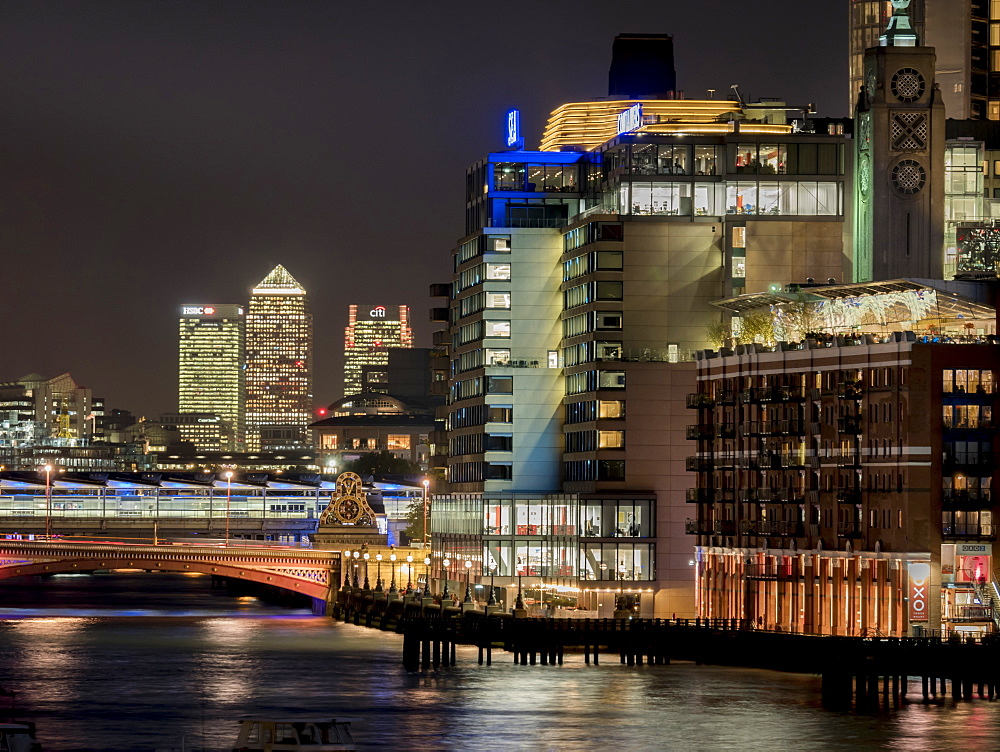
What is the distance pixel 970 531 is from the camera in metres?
152

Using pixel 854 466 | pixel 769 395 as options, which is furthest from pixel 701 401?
pixel 854 466

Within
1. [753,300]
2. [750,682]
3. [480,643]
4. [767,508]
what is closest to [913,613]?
[750,682]

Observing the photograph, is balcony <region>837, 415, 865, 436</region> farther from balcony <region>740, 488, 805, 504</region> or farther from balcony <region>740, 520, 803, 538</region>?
balcony <region>740, 520, 803, 538</region>

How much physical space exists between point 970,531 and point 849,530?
917 centimetres

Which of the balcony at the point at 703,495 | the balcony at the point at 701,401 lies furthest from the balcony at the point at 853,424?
the balcony at the point at 703,495

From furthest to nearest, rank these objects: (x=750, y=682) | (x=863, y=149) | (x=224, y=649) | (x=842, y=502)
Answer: (x=863, y=149) → (x=224, y=649) → (x=842, y=502) → (x=750, y=682)

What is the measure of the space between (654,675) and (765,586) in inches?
640

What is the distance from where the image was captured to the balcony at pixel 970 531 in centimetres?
15162

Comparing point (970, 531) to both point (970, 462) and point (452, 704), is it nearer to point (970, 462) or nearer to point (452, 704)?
point (970, 462)

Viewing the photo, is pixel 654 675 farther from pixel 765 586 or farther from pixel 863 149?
pixel 863 149

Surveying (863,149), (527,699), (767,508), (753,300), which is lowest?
(527,699)

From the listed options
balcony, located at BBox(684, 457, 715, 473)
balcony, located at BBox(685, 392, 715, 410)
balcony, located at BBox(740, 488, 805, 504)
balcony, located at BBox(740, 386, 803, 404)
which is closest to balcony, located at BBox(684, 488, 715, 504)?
balcony, located at BBox(684, 457, 715, 473)

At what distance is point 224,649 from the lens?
18188cm

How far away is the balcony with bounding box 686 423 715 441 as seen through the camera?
17900 cm
